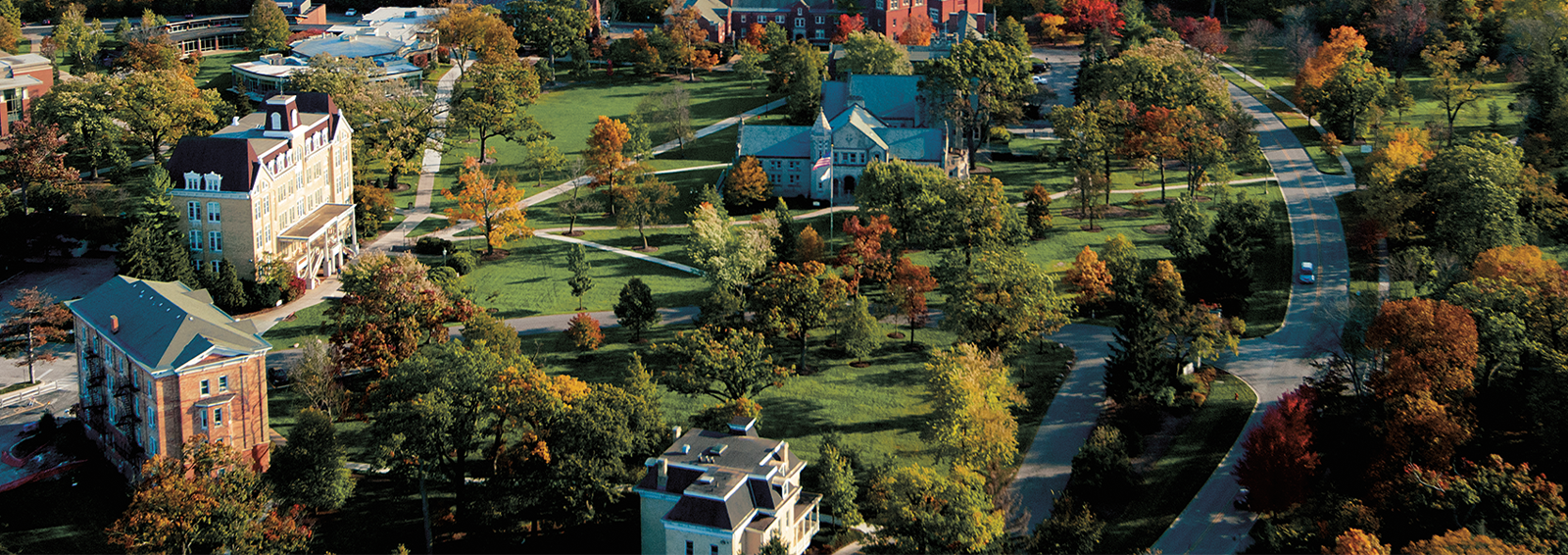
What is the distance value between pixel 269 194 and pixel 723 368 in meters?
38.7

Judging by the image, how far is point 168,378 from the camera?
72.3 meters

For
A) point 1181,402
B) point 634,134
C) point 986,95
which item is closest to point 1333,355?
point 1181,402

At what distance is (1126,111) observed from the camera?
117438 millimetres

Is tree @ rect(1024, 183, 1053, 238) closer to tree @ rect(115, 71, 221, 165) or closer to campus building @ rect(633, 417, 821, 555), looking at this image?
campus building @ rect(633, 417, 821, 555)

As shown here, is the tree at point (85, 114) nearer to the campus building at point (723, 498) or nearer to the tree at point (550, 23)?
the tree at point (550, 23)

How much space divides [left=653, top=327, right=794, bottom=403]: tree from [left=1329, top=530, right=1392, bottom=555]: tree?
101 feet

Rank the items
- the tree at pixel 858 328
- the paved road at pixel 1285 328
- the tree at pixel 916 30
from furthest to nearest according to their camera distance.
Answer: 1. the tree at pixel 916 30
2. the tree at pixel 858 328
3. the paved road at pixel 1285 328

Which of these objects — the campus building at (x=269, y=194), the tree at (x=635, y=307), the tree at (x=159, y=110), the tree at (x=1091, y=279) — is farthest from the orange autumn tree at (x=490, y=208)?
the tree at (x=1091, y=279)

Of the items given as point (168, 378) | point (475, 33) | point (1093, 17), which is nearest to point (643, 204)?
point (168, 378)

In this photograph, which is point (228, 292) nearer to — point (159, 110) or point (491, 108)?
point (159, 110)

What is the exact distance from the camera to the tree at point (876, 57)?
461ft

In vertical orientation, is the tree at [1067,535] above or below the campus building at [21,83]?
below

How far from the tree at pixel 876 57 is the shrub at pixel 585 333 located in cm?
5618

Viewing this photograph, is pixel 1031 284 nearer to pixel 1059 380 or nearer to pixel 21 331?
pixel 1059 380
